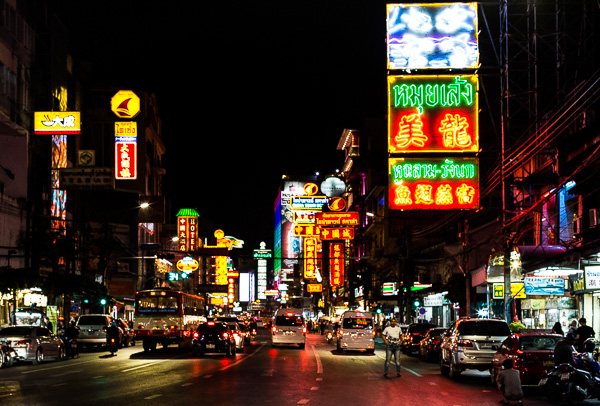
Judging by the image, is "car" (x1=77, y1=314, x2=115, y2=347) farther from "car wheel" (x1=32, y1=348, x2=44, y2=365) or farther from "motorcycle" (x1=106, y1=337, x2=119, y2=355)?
"car wheel" (x1=32, y1=348, x2=44, y2=365)

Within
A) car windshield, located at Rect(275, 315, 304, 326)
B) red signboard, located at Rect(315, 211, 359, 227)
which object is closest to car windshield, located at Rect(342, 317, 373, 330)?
car windshield, located at Rect(275, 315, 304, 326)

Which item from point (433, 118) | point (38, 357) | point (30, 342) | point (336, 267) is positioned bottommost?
point (38, 357)

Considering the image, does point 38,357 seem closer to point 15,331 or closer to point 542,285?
point 15,331

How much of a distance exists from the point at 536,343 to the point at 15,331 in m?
21.6

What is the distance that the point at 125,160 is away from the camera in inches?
2405

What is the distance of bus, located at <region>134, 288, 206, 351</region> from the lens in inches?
1710

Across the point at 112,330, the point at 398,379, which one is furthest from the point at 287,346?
the point at 398,379

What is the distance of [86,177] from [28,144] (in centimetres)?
425

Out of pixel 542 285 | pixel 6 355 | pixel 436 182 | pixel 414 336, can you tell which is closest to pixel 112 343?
pixel 6 355

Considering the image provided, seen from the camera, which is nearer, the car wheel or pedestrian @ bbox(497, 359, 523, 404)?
pedestrian @ bbox(497, 359, 523, 404)

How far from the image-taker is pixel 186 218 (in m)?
108

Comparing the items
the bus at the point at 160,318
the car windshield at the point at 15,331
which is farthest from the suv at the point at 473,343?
the bus at the point at 160,318

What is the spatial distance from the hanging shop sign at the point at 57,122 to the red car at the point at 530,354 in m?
34.0

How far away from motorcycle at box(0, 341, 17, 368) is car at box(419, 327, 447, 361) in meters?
17.1
